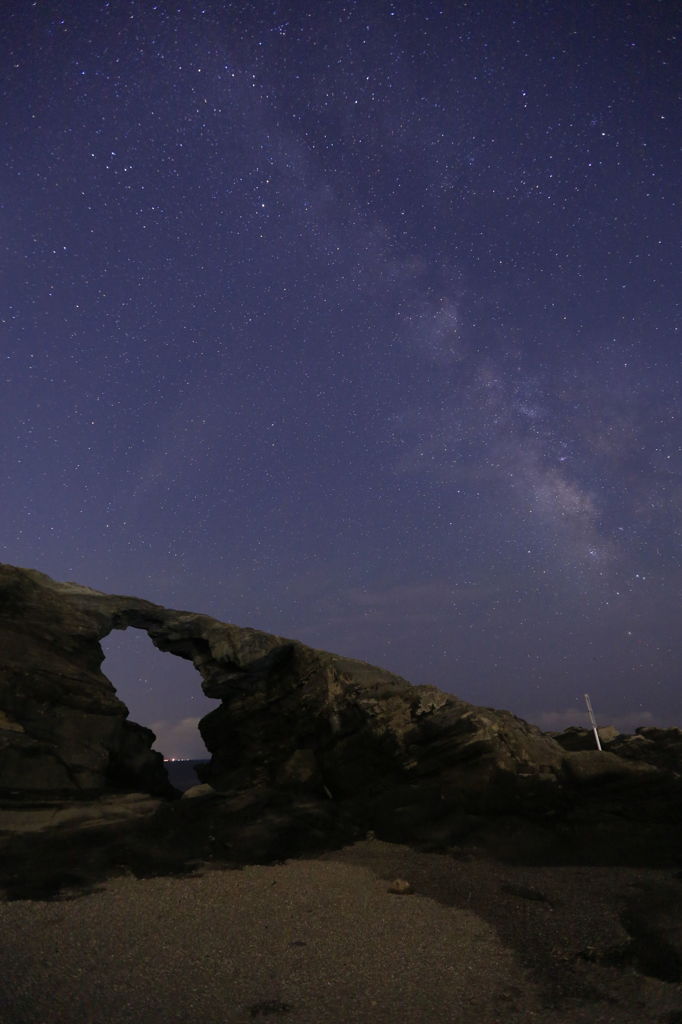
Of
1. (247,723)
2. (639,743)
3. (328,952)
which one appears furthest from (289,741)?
(639,743)

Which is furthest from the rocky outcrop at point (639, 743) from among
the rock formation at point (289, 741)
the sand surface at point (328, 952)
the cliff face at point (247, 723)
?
the sand surface at point (328, 952)

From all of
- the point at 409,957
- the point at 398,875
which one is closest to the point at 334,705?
the point at 398,875

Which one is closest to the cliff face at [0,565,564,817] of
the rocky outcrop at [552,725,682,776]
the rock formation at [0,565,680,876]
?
the rock formation at [0,565,680,876]

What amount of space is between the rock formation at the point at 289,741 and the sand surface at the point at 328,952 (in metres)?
4.12

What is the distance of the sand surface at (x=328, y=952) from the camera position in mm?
10391

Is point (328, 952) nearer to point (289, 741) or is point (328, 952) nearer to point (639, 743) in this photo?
point (289, 741)

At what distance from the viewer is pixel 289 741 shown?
2861 centimetres

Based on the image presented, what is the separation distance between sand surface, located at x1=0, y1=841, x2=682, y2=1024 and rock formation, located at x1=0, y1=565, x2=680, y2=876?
Result: 412 centimetres

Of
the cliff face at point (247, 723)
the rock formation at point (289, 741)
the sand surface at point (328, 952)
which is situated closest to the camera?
the sand surface at point (328, 952)

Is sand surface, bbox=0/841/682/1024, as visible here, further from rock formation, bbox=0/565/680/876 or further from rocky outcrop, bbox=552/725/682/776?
rocky outcrop, bbox=552/725/682/776

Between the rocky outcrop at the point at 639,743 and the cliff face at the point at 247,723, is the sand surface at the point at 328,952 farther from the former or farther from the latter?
the rocky outcrop at the point at 639,743

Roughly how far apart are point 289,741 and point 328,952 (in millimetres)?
15753

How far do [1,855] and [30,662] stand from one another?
794 centimetres

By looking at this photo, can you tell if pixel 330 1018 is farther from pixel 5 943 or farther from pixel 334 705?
pixel 334 705
